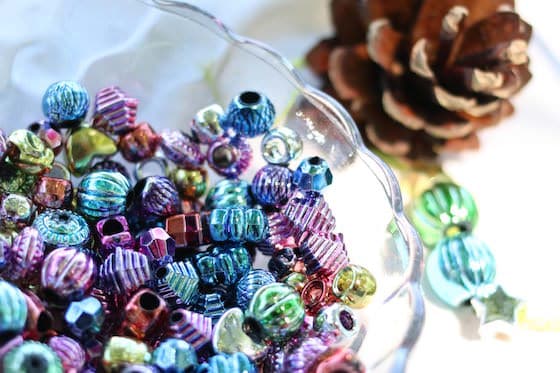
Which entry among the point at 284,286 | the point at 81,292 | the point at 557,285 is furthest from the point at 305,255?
the point at 557,285

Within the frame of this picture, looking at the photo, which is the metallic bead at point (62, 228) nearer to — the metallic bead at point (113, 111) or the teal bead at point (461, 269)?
the metallic bead at point (113, 111)

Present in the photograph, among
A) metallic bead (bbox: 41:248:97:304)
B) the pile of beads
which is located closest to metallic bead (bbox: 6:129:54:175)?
the pile of beads

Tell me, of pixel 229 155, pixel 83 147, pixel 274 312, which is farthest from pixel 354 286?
pixel 83 147

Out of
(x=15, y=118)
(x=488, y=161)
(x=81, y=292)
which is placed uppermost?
(x=488, y=161)

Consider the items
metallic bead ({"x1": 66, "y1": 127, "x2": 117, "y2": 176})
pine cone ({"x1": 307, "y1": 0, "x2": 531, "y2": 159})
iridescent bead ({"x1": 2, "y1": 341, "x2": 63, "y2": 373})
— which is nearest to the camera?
iridescent bead ({"x1": 2, "y1": 341, "x2": 63, "y2": 373})

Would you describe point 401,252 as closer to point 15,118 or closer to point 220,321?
point 220,321

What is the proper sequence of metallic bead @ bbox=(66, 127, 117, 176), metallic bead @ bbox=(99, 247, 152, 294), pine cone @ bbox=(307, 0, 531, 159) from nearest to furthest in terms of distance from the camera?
metallic bead @ bbox=(99, 247, 152, 294) < metallic bead @ bbox=(66, 127, 117, 176) < pine cone @ bbox=(307, 0, 531, 159)

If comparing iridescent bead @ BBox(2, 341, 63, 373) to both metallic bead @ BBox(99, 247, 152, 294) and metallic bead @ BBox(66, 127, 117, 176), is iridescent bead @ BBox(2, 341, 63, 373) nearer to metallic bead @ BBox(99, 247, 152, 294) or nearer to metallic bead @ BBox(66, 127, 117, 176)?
metallic bead @ BBox(99, 247, 152, 294)
